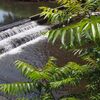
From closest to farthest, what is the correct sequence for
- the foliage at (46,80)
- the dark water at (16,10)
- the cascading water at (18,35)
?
1. the foliage at (46,80)
2. the cascading water at (18,35)
3. the dark water at (16,10)

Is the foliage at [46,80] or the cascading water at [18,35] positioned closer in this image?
the foliage at [46,80]

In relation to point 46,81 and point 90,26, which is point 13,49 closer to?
point 46,81

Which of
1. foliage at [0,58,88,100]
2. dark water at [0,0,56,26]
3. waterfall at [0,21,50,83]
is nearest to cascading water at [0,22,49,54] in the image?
waterfall at [0,21,50,83]

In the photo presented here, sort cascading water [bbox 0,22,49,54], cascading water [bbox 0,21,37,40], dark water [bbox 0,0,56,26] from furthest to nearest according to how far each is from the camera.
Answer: dark water [bbox 0,0,56,26] → cascading water [bbox 0,21,37,40] → cascading water [bbox 0,22,49,54]

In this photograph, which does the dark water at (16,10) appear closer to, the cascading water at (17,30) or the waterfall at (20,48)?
the cascading water at (17,30)

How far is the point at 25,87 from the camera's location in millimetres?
2562

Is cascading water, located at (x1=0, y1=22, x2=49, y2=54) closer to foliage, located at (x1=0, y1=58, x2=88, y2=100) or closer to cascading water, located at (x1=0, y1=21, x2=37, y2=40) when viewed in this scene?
cascading water, located at (x1=0, y1=21, x2=37, y2=40)

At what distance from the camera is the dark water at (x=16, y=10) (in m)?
17.5

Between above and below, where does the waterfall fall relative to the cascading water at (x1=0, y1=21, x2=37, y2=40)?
below

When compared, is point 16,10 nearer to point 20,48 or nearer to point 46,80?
point 20,48

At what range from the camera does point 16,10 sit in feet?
65.3

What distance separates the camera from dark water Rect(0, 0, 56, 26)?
17500 millimetres

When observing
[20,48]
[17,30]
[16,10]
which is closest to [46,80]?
[20,48]

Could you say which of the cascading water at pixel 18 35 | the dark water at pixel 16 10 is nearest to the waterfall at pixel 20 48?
the cascading water at pixel 18 35
